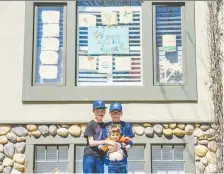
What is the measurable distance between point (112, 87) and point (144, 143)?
1.17 meters

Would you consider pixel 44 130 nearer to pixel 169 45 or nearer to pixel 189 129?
pixel 189 129

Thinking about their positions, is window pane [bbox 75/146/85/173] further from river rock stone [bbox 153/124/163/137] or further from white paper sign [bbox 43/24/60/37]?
white paper sign [bbox 43/24/60/37]

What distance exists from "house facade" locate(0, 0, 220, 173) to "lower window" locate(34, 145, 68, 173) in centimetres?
2

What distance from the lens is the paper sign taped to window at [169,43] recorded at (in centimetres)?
975

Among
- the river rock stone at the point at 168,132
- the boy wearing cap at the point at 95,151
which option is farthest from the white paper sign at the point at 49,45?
the boy wearing cap at the point at 95,151

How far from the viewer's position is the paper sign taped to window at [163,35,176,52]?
32.0 feet

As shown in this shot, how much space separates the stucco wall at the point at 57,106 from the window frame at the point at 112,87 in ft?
0.37

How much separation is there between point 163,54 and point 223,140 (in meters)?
1.94

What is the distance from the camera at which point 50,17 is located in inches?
388

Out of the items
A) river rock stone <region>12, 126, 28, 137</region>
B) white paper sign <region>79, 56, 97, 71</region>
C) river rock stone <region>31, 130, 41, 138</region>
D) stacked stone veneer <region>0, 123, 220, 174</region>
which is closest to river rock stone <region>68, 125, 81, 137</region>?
stacked stone veneer <region>0, 123, 220, 174</region>

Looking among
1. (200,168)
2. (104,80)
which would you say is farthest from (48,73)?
(200,168)

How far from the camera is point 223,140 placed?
9281 millimetres

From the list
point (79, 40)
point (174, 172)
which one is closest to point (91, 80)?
point (79, 40)

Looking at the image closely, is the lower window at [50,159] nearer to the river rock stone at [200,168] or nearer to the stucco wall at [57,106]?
the stucco wall at [57,106]
